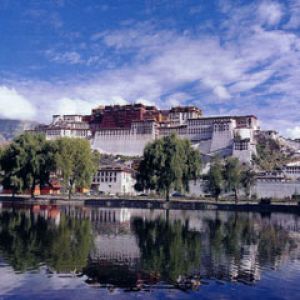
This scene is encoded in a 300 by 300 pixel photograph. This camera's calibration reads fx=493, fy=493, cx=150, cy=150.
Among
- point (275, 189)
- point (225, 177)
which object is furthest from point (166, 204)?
point (275, 189)

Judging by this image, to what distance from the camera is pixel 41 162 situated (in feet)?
206

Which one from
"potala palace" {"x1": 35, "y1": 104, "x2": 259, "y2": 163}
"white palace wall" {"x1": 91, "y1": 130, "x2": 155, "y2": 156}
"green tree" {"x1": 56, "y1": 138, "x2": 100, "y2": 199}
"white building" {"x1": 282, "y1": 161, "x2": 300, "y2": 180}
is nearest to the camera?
"green tree" {"x1": 56, "y1": 138, "x2": 100, "y2": 199}

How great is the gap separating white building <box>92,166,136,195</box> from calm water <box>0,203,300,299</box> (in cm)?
5914

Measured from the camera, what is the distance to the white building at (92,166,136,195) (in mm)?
89287

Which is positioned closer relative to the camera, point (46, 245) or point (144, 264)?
point (144, 264)

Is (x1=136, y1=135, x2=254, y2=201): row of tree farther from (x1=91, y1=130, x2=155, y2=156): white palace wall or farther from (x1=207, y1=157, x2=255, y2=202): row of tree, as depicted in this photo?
(x1=91, y1=130, x2=155, y2=156): white palace wall

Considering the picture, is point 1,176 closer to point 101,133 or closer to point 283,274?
point 283,274

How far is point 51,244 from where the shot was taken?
894 inches

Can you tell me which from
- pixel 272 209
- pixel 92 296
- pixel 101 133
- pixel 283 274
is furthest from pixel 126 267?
pixel 101 133

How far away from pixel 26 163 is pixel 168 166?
1792 cm

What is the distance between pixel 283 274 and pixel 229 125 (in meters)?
98.6

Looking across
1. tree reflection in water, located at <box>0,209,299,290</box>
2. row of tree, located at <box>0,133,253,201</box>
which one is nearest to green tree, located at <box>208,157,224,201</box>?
row of tree, located at <box>0,133,253,201</box>

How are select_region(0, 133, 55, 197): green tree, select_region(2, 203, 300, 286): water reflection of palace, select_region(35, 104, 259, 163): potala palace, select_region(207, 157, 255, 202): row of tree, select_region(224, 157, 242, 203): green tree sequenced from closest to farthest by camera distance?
select_region(2, 203, 300, 286): water reflection of palace, select_region(0, 133, 55, 197): green tree, select_region(207, 157, 255, 202): row of tree, select_region(224, 157, 242, 203): green tree, select_region(35, 104, 259, 163): potala palace

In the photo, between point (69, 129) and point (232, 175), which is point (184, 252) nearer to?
point (232, 175)
